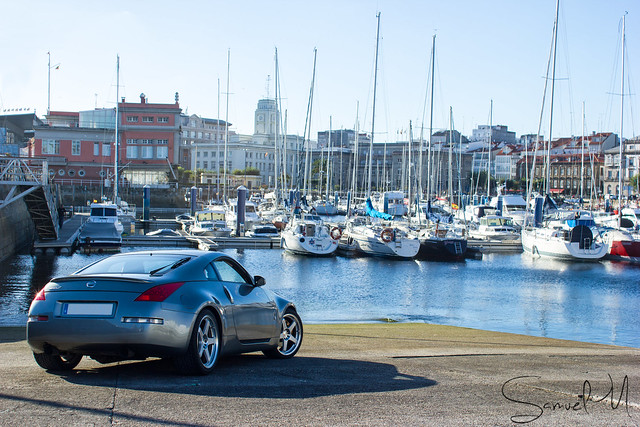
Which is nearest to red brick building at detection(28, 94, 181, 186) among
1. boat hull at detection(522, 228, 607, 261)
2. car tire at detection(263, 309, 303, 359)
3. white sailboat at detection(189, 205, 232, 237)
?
white sailboat at detection(189, 205, 232, 237)

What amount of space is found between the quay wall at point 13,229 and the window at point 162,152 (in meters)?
71.7

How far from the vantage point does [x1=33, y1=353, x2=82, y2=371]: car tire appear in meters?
8.91

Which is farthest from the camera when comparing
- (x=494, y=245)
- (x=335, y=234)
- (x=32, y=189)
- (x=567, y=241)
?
(x=494, y=245)

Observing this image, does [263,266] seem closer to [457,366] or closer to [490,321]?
[490,321]

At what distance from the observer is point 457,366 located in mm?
10234

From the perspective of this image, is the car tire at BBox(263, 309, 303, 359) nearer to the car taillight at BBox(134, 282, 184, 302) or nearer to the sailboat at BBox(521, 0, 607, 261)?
the car taillight at BBox(134, 282, 184, 302)

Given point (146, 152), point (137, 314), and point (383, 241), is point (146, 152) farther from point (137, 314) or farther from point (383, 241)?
point (137, 314)

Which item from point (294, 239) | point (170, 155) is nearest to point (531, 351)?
point (294, 239)

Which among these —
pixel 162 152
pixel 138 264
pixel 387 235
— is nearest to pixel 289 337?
pixel 138 264

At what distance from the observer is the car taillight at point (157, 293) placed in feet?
27.9

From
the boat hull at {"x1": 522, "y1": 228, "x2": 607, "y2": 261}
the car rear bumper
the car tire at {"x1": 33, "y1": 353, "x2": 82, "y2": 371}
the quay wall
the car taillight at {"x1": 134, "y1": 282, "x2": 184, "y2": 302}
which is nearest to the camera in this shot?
the car rear bumper

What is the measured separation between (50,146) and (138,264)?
12215 centimetres

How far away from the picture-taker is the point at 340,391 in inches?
323

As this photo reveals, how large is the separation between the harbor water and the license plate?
15756 millimetres
